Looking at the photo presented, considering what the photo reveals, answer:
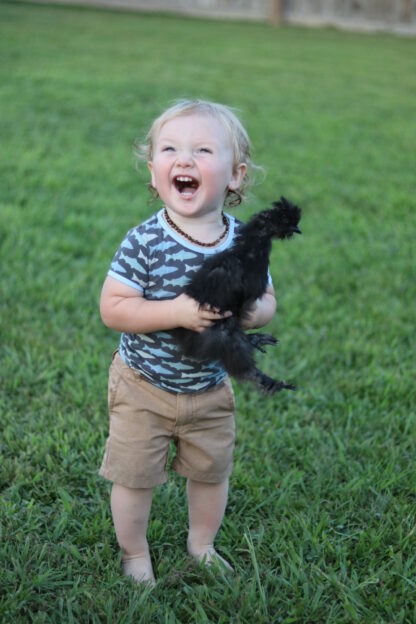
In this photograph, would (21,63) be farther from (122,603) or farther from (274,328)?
(122,603)

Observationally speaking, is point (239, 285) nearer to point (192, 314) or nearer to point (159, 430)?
point (192, 314)

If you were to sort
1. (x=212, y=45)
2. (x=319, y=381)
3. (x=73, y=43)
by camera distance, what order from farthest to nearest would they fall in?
(x=212, y=45) → (x=73, y=43) → (x=319, y=381)

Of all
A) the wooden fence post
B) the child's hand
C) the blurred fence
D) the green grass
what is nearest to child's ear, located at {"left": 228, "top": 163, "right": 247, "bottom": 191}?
the child's hand

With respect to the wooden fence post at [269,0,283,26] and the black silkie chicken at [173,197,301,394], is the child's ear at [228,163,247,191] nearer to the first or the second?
the black silkie chicken at [173,197,301,394]

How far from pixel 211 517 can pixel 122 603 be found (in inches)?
13.6

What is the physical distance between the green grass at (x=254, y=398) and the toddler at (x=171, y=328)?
0.54ft

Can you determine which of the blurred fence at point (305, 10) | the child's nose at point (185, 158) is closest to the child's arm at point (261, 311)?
the child's nose at point (185, 158)

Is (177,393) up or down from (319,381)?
up

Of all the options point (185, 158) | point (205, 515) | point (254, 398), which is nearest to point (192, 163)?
point (185, 158)

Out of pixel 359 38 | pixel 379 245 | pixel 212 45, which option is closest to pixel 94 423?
pixel 379 245

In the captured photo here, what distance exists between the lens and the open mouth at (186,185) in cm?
179

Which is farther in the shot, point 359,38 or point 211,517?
point 359,38

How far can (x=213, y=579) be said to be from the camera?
6.48ft

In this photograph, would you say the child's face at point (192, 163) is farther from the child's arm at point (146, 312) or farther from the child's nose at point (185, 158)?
the child's arm at point (146, 312)
